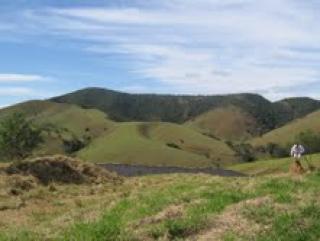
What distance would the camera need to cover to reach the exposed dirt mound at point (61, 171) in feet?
137

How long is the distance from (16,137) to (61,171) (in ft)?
188

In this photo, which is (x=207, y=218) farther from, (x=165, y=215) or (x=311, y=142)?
(x=311, y=142)

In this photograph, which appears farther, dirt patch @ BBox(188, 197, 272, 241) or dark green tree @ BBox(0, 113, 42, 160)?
dark green tree @ BBox(0, 113, 42, 160)

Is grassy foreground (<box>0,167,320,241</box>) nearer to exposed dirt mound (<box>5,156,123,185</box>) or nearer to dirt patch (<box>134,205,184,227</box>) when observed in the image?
dirt patch (<box>134,205,184,227</box>)

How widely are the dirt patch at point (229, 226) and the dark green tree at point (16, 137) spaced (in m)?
81.6

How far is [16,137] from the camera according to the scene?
98875mm

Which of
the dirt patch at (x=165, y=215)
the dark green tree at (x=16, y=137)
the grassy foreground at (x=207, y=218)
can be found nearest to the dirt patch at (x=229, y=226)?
the grassy foreground at (x=207, y=218)

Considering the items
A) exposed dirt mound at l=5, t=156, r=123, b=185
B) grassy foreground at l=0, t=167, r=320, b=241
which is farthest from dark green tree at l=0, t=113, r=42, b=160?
grassy foreground at l=0, t=167, r=320, b=241

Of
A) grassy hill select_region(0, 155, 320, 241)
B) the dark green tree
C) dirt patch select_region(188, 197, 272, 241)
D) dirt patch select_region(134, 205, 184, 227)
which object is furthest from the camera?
the dark green tree

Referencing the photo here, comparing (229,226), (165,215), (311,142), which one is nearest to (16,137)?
(165,215)

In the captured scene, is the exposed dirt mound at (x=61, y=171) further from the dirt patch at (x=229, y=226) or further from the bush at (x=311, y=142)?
the bush at (x=311, y=142)

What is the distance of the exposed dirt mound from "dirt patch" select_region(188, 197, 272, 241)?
24.2 metres

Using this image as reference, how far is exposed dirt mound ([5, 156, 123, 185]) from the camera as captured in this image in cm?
4172

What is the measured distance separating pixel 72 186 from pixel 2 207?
34.1ft
